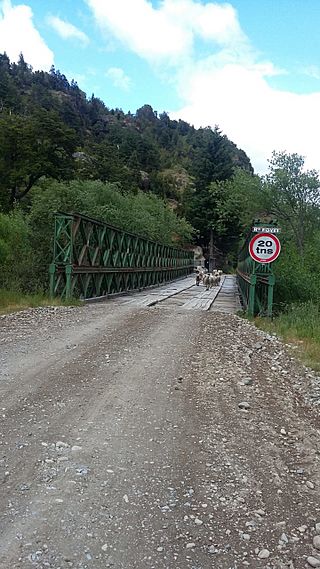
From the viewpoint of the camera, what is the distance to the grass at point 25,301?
11.6 m

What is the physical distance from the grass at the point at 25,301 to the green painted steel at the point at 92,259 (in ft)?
1.17

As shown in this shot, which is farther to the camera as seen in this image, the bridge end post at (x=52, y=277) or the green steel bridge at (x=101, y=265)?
the bridge end post at (x=52, y=277)

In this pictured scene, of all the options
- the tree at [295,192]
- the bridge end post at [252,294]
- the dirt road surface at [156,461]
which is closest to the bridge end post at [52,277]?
the bridge end post at [252,294]

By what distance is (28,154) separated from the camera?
42.1m

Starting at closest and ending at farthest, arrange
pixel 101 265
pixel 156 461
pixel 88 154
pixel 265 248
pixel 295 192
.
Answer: pixel 156 461 < pixel 265 248 < pixel 101 265 < pixel 295 192 < pixel 88 154

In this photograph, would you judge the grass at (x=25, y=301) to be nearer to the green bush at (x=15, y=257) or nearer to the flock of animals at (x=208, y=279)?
the green bush at (x=15, y=257)

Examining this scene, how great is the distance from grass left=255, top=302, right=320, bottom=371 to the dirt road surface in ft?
1.80

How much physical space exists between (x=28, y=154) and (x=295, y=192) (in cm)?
2808

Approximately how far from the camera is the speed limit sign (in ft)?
35.4

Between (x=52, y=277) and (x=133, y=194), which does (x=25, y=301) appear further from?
(x=133, y=194)

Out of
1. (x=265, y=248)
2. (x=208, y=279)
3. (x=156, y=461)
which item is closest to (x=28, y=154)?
(x=208, y=279)

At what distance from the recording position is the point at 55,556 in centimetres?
232

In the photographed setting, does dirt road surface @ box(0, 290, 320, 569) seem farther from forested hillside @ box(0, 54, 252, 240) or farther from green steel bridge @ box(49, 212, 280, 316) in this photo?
forested hillside @ box(0, 54, 252, 240)

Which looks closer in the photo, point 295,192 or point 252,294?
point 252,294
